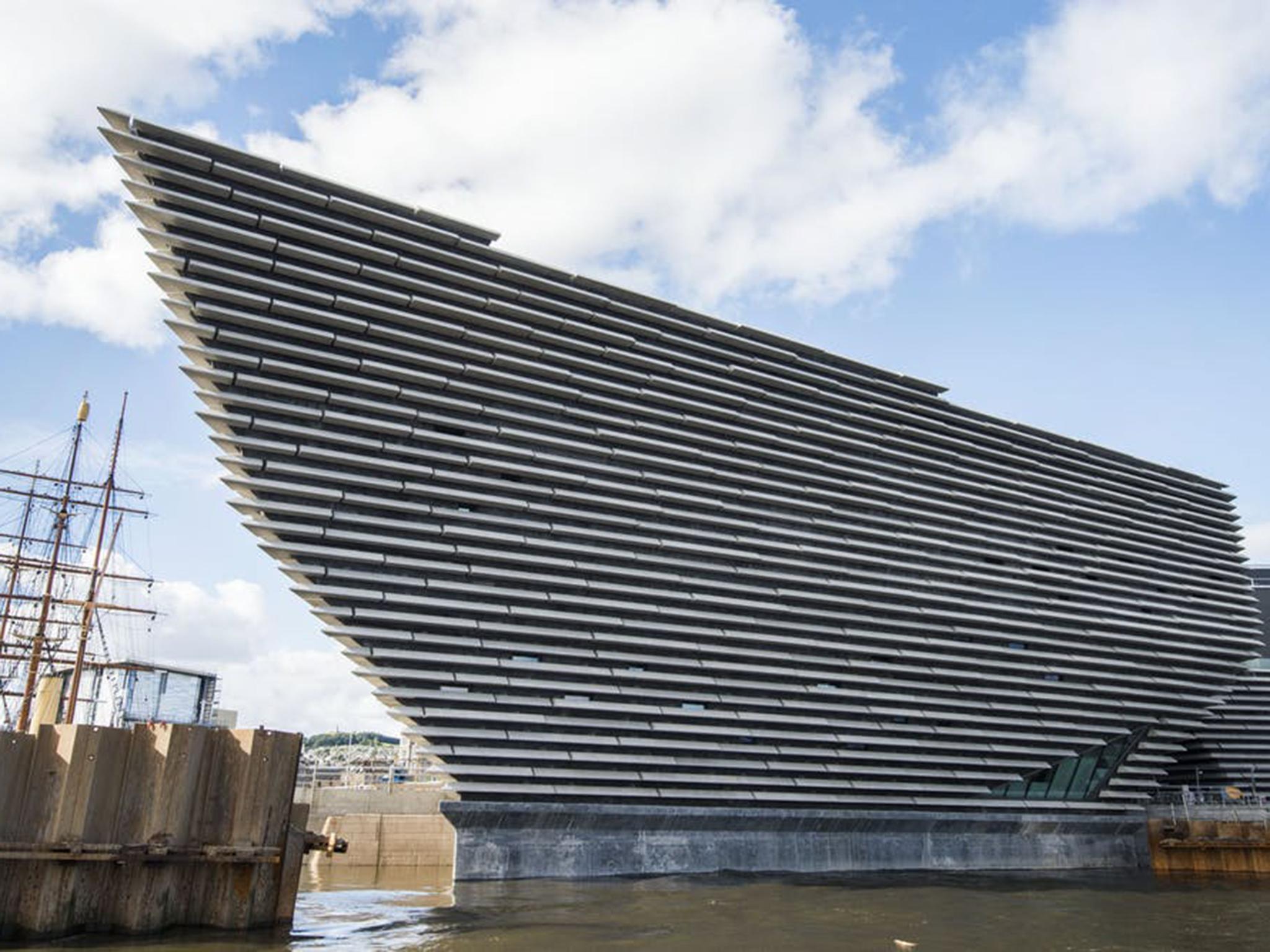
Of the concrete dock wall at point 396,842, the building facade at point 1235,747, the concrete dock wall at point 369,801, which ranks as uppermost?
the building facade at point 1235,747

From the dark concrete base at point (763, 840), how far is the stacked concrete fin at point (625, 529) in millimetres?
582

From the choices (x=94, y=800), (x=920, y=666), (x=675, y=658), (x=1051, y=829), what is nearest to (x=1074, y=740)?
(x=1051, y=829)

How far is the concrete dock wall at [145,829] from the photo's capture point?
1217 cm

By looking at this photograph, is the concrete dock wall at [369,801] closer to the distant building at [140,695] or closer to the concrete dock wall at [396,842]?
the concrete dock wall at [396,842]

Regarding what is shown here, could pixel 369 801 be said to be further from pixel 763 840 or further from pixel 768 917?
pixel 768 917

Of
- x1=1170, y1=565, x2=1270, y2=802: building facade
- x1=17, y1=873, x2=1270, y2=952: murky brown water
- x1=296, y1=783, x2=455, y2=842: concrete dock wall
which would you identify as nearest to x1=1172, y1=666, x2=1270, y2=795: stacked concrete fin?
x1=1170, y1=565, x2=1270, y2=802: building facade

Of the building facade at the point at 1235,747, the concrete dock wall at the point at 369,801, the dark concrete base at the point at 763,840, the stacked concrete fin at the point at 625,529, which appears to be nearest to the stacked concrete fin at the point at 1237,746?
the building facade at the point at 1235,747

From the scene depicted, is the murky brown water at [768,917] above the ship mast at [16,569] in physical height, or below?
below

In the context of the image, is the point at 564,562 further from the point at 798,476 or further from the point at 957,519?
the point at 957,519

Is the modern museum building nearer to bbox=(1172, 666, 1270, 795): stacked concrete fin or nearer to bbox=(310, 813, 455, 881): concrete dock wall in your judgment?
bbox=(1172, 666, 1270, 795): stacked concrete fin

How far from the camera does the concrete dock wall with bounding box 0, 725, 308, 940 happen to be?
12172 mm

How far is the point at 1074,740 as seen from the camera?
33.5 meters

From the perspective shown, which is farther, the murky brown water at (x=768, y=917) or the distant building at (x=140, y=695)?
the distant building at (x=140, y=695)

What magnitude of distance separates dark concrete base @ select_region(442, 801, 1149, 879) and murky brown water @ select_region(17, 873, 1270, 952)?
0.98 metres
